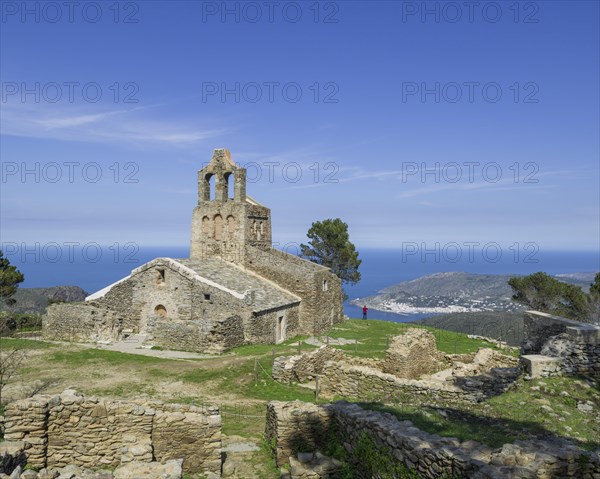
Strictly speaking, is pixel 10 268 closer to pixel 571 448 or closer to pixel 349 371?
pixel 349 371

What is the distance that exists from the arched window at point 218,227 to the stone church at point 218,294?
8 centimetres

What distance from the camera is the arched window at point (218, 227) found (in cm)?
3559

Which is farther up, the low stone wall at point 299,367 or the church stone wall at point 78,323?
the church stone wall at point 78,323

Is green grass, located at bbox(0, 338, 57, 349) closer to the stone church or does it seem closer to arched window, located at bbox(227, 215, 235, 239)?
the stone church

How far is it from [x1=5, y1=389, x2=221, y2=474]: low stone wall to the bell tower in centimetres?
2465

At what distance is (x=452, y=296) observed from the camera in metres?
149

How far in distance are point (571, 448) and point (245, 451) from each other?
24.7 ft

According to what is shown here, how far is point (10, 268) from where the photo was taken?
131 feet

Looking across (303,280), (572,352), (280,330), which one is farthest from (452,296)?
(572,352)

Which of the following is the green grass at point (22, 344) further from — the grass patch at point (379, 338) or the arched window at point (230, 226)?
the grass patch at point (379, 338)

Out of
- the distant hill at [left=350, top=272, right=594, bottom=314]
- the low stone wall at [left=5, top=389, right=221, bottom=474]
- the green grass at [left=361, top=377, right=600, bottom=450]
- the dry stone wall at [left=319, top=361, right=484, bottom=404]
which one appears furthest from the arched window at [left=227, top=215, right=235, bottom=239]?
the distant hill at [left=350, top=272, right=594, bottom=314]

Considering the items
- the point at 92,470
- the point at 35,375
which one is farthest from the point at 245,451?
the point at 35,375

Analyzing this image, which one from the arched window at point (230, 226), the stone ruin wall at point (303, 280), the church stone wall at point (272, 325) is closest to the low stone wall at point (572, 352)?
the church stone wall at point (272, 325)

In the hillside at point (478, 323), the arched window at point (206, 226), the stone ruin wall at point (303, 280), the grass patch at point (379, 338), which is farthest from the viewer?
the hillside at point (478, 323)
